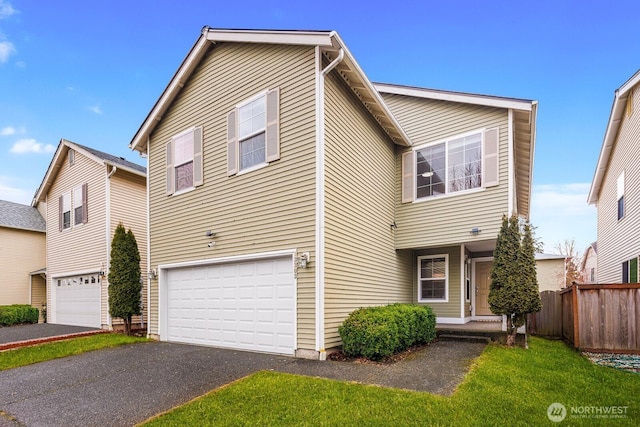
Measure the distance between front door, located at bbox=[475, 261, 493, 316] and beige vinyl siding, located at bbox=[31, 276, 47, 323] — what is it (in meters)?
20.4

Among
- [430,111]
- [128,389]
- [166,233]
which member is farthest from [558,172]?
[128,389]

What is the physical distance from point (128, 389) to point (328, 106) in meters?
6.22

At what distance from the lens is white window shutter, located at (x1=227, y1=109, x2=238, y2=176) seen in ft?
29.2

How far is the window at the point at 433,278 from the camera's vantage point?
37.5 feet

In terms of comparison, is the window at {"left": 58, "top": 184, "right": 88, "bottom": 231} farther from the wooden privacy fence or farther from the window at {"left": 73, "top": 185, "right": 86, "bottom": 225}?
the wooden privacy fence

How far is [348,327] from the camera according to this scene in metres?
7.26

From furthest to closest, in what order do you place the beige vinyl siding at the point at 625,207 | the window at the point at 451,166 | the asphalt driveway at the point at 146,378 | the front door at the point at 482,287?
the front door at the point at 482,287 → the beige vinyl siding at the point at 625,207 → the window at the point at 451,166 → the asphalt driveway at the point at 146,378

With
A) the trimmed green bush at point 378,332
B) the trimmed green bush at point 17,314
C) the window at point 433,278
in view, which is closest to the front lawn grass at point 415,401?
the trimmed green bush at point 378,332

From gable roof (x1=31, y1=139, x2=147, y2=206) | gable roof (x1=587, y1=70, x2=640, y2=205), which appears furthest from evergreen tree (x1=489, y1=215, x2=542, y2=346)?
gable roof (x1=31, y1=139, x2=147, y2=206)

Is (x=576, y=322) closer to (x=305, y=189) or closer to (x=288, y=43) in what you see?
(x=305, y=189)

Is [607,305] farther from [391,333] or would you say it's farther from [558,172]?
[558,172]

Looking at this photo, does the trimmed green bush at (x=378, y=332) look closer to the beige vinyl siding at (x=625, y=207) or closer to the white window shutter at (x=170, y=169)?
the white window shutter at (x=170, y=169)

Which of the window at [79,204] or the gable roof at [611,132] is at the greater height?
the gable roof at [611,132]

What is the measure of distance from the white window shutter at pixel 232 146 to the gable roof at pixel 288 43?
1.87 metres
